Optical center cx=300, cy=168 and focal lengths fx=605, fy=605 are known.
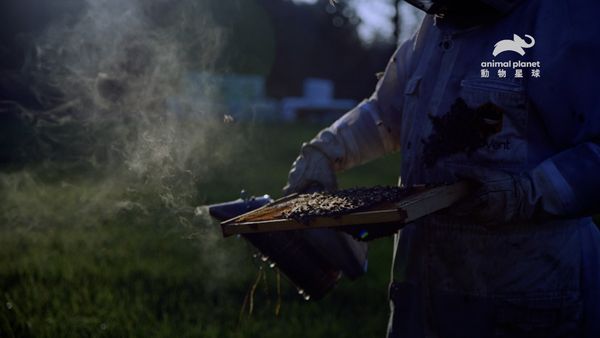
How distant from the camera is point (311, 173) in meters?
3.19

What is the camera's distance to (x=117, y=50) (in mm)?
→ 5270

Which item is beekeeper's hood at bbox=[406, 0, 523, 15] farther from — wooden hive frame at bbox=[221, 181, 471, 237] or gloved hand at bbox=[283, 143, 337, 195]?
gloved hand at bbox=[283, 143, 337, 195]

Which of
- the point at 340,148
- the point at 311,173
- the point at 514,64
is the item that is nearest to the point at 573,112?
the point at 514,64

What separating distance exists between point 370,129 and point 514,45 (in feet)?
3.11

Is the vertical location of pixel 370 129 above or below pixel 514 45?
below

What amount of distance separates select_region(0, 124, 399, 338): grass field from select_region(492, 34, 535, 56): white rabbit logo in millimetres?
1523

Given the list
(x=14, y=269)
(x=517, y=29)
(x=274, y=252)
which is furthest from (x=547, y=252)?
(x=14, y=269)

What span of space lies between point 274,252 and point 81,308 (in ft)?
6.29

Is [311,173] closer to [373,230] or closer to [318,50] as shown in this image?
[373,230]

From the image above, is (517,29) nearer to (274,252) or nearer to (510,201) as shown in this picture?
(510,201)

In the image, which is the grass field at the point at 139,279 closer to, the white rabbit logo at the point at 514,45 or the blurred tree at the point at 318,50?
the white rabbit logo at the point at 514,45

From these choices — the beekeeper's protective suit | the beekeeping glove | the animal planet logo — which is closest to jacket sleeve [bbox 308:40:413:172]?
the beekeeping glove

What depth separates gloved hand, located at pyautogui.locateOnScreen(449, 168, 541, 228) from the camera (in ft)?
7.39

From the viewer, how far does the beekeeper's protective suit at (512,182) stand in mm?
2275
